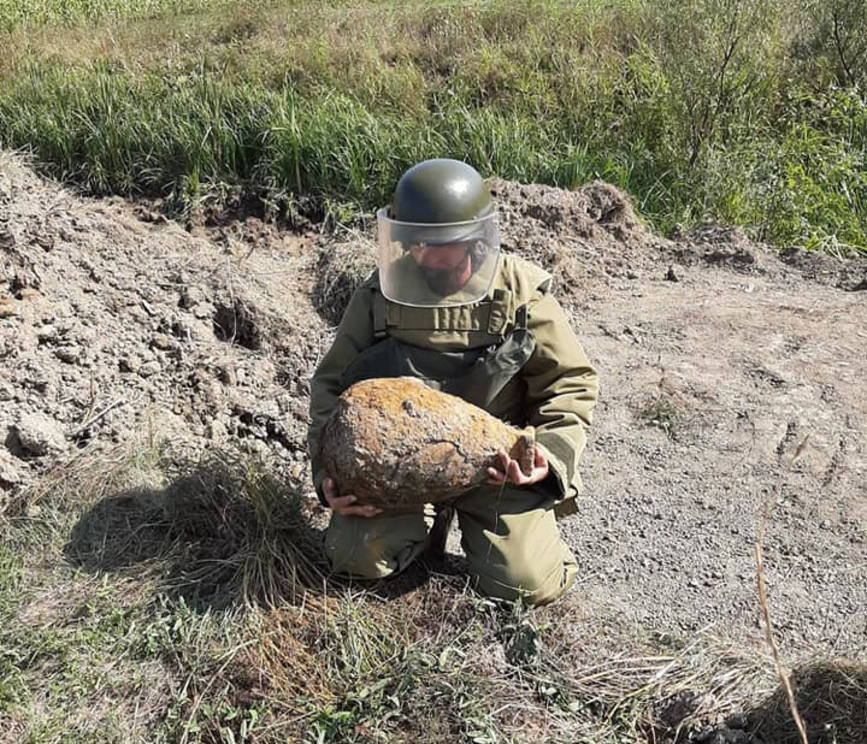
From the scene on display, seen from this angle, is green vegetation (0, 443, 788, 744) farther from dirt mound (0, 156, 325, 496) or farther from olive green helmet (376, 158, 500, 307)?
olive green helmet (376, 158, 500, 307)

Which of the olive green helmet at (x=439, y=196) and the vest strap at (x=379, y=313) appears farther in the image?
the vest strap at (x=379, y=313)

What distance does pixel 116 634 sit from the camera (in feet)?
9.68

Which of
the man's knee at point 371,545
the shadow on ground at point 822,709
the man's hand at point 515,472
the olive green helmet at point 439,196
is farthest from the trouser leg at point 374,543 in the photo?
the shadow on ground at point 822,709

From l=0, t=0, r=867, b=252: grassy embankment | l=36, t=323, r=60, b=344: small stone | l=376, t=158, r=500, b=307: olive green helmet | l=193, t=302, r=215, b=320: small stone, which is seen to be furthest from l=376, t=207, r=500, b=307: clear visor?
l=0, t=0, r=867, b=252: grassy embankment

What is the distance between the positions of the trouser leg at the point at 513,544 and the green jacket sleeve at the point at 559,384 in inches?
5.0

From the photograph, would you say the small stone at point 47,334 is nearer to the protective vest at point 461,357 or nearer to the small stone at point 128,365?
the small stone at point 128,365

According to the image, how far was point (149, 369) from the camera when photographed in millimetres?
4312

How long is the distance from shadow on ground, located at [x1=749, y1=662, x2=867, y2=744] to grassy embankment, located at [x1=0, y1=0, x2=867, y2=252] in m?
4.07

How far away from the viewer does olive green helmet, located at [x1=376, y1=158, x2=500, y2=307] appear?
288cm

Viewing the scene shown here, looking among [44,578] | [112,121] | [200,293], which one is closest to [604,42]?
[112,121]

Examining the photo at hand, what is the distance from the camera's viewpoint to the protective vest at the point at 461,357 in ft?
10.1

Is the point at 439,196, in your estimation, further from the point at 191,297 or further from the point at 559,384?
the point at 191,297

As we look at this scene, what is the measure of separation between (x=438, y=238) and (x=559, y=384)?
2.01ft

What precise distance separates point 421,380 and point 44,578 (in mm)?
1349
